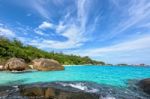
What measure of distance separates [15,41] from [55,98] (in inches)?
2678

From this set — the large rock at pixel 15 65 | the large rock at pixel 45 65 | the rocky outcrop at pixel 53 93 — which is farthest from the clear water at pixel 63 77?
the rocky outcrop at pixel 53 93

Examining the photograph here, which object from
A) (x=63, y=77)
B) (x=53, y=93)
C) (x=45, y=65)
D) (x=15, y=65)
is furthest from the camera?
(x=45, y=65)

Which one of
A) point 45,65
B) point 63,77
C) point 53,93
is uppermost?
point 45,65

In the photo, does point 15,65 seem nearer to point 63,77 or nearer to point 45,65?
point 45,65

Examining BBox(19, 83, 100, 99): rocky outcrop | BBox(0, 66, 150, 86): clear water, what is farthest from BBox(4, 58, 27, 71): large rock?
BBox(19, 83, 100, 99): rocky outcrop

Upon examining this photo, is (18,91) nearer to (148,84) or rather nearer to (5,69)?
(148,84)

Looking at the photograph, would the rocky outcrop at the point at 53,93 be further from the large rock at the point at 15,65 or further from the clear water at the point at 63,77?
the large rock at the point at 15,65

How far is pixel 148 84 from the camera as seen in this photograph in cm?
1285

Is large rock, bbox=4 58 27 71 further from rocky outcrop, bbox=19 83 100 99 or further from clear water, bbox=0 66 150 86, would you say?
rocky outcrop, bbox=19 83 100 99

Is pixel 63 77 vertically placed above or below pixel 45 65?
below

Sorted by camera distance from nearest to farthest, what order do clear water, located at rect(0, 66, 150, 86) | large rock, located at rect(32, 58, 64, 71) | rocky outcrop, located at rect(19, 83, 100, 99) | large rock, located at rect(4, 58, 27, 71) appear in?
rocky outcrop, located at rect(19, 83, 100, 99) → clear water, located at rect(0, 66, 150, 86) → large rock, located at rect(4, 58, 27, 71) → large rock, located at rect(32, 58, 64, 71)

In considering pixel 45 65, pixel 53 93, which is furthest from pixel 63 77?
pixel 53 93

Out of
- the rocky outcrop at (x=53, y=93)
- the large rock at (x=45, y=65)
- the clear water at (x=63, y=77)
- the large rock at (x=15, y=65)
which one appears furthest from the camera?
the large rock at (x=45, y=65)

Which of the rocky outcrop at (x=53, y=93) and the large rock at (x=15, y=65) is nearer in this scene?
the rocky outcrop at (x=53, y=93)
